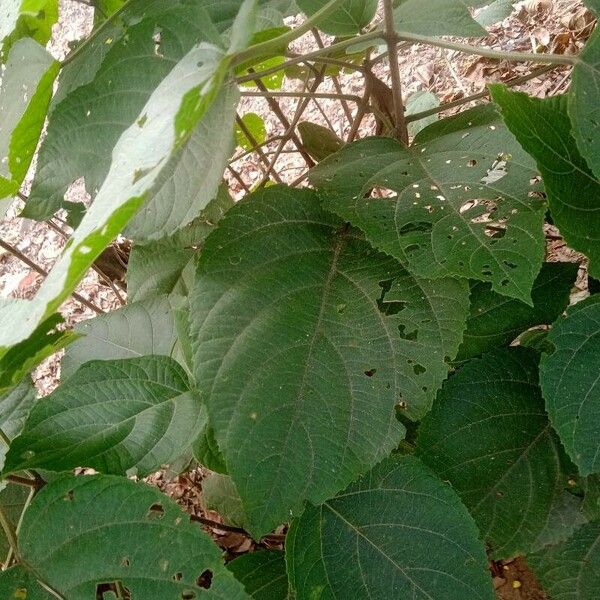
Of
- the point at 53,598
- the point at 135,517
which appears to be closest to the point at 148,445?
the point at 135,517

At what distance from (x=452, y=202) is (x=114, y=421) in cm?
54

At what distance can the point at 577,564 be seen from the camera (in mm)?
1107

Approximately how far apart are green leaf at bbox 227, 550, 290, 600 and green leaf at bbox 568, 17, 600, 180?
775 millimetres

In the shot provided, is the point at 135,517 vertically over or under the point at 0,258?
under

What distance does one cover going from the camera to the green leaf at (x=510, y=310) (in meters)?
1.03

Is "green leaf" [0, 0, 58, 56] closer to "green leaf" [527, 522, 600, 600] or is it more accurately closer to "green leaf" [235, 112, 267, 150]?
"green leaf" [235, 112, 267, 150]

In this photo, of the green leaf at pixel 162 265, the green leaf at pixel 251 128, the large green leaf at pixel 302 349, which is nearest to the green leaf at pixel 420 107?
the green leaf at pixel 251 128

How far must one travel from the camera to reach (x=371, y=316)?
87 cm

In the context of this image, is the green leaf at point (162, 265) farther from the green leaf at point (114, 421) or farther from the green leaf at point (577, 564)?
the green leaf at point (577, 564)

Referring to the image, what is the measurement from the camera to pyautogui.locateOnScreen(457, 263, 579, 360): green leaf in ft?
3.39

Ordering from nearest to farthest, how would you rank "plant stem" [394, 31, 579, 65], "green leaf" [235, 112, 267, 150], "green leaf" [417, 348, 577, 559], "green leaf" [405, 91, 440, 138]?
"plant stem" [394, 31, 579, 65] < "green leaf" [417, 348, 577, 559] < "green leaf" [235, 112, 267, 150] < "green leaf" [405, 91, 440, 138]

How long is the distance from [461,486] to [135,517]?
19.1 inches

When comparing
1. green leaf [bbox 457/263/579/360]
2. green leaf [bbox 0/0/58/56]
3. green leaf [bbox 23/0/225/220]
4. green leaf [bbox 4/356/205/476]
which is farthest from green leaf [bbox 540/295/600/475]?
green leaf [bbox 0/0/58/56]

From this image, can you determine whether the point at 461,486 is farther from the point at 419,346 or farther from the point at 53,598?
the point at 53,598
